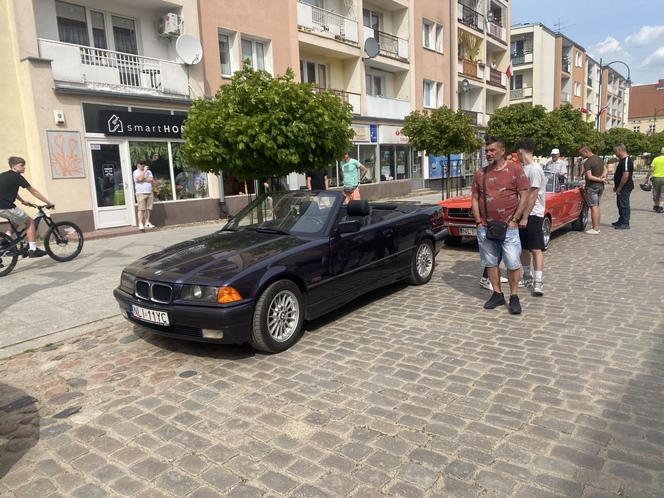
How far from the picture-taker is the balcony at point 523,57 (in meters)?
48.3

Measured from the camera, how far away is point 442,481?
278 cm

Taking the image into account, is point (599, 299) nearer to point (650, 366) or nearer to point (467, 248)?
point (650, 366)

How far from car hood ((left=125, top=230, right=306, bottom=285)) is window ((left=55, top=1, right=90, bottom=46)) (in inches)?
429

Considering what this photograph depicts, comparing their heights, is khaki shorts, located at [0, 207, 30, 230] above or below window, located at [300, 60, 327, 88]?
below

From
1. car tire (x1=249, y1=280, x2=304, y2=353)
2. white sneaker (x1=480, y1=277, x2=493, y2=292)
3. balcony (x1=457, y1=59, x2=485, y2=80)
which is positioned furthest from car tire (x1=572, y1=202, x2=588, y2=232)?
balcony (x1=457, y1=59, x2=485, y2=80)

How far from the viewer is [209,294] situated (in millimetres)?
4328

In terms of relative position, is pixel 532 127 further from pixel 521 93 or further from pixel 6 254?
pixel 521 93

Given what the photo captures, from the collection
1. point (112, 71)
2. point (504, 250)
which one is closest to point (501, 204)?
point (504, 250)

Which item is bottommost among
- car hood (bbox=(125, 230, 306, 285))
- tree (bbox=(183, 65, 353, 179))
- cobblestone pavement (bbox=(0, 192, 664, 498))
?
cobblestone pavement (bbox=(0, 192, 664, 498))

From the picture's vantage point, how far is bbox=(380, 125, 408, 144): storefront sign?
24.5 meters

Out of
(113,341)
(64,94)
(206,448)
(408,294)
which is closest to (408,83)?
(64,94)

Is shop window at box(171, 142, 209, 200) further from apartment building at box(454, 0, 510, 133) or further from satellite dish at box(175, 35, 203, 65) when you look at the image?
apartment building at box(454, 0, 510, 133)

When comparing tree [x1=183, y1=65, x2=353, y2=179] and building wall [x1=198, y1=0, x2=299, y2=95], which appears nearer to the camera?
tree [x1=183, y1=65, x2=353, y2=179]

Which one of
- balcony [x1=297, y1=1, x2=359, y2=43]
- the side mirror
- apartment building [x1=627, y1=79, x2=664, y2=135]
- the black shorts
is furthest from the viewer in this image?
apartment building [x1=627, y1=79, x2=664, y2=135]
